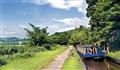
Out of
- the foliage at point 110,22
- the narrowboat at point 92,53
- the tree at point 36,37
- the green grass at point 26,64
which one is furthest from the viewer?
the tree at point 36,37

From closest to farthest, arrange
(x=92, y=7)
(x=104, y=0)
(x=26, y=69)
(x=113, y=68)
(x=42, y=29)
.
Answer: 1. (x=26, y=69)
2. (x=113, y=68)
3. (x=104, y=0)
4. (x=92, y=7)
5. (x=42, y=29)

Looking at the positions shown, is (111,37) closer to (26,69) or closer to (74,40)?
(26,69)

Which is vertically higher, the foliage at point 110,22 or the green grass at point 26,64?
the foliage at point 110,22

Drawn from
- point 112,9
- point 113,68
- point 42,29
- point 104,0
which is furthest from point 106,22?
point 42,29

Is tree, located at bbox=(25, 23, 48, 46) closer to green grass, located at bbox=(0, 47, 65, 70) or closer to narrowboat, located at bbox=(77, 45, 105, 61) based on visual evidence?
narrowboat, located at bbox=(77, 45, 105, 61)

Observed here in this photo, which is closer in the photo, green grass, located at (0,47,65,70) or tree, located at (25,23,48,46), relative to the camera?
green grass, located at (0,47,65,70)

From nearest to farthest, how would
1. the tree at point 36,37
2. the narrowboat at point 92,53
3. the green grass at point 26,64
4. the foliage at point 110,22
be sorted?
the green grass at point 26,64, the narrowboat at point 92,53, the foliage at point 110,22, the tree at point 36,37

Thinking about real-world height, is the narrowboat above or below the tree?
below

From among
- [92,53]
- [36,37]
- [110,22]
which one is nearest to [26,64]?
[92,53]

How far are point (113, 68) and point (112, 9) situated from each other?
15003 mm

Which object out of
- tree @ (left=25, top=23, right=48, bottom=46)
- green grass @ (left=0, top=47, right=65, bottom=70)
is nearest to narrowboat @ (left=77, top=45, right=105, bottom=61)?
green grass @ (left=0, top=47, right=65, bottom=70)

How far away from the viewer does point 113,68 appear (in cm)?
3416

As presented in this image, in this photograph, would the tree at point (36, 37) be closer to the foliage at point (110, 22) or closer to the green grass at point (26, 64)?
the foliage at point (110, 22)

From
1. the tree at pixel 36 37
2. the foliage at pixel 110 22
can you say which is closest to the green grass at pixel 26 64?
the foliage at pixel 110 22
